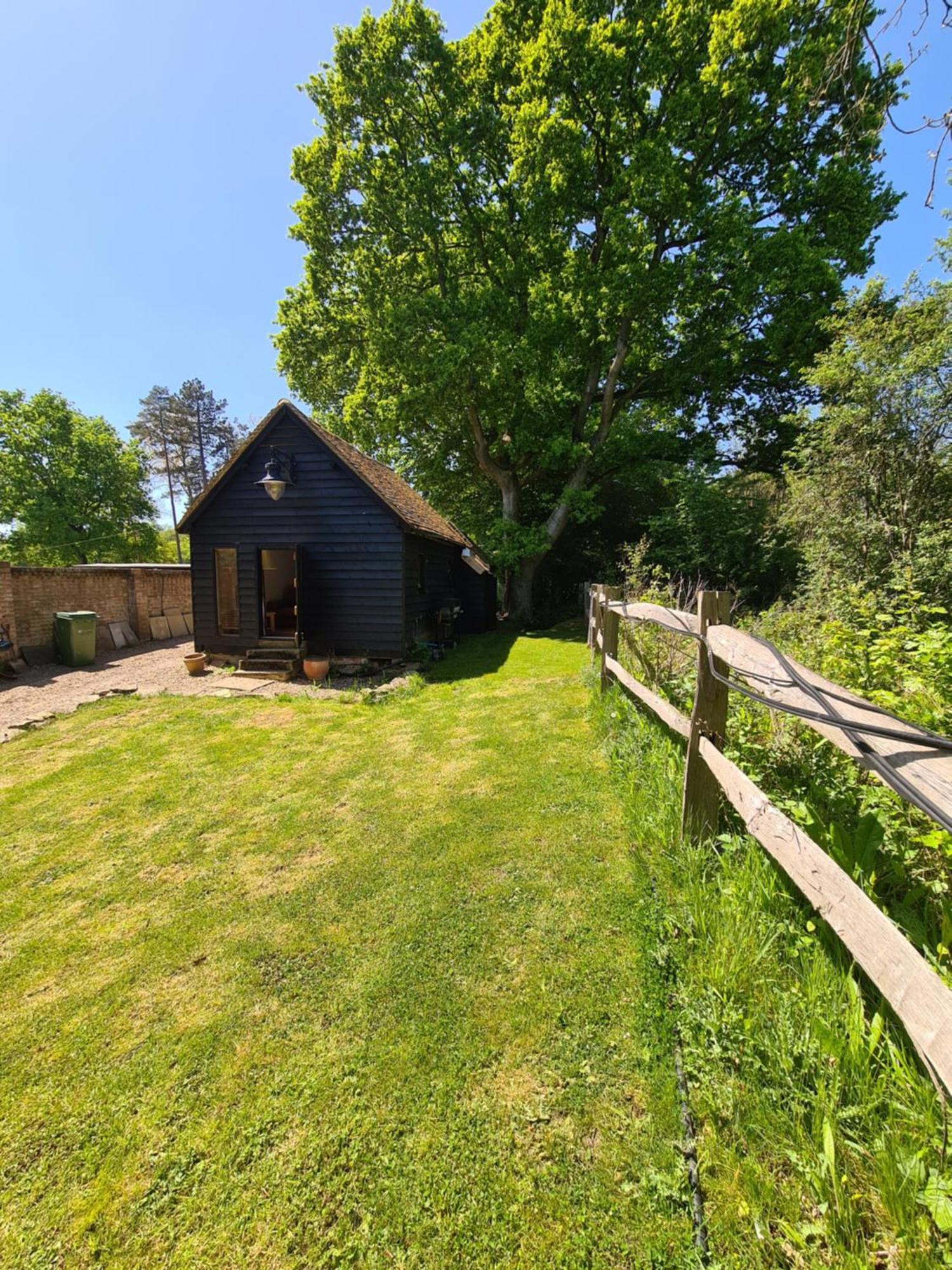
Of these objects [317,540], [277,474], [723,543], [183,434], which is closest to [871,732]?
[317,540]

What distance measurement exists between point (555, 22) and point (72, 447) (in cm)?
2616

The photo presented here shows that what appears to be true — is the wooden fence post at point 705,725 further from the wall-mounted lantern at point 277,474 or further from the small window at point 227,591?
the small window at point 227,591

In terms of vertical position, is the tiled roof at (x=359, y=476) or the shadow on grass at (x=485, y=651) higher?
the tiled roof at (x=359, y=476)

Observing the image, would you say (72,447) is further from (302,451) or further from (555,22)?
(555,22)

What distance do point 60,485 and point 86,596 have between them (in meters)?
16.7

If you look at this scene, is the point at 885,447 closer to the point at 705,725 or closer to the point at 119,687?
the point at 705,725

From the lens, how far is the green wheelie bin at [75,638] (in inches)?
427

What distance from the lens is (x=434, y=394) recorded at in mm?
14078

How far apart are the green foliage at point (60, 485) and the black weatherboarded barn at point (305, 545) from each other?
65.2 feet

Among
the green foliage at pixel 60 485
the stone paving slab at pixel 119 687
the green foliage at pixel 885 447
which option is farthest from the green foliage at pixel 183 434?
the green foliage at pixel 885 447

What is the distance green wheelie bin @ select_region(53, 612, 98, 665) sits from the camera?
10852 mm

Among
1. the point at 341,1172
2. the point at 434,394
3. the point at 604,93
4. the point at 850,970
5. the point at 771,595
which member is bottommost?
the point at 341,1172

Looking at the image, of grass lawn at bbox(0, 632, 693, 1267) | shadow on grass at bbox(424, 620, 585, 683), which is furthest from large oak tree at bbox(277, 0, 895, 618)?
grass lawn at bbox(0, 632, 693, 1267)

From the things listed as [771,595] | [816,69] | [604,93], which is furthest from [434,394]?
[816,69]
